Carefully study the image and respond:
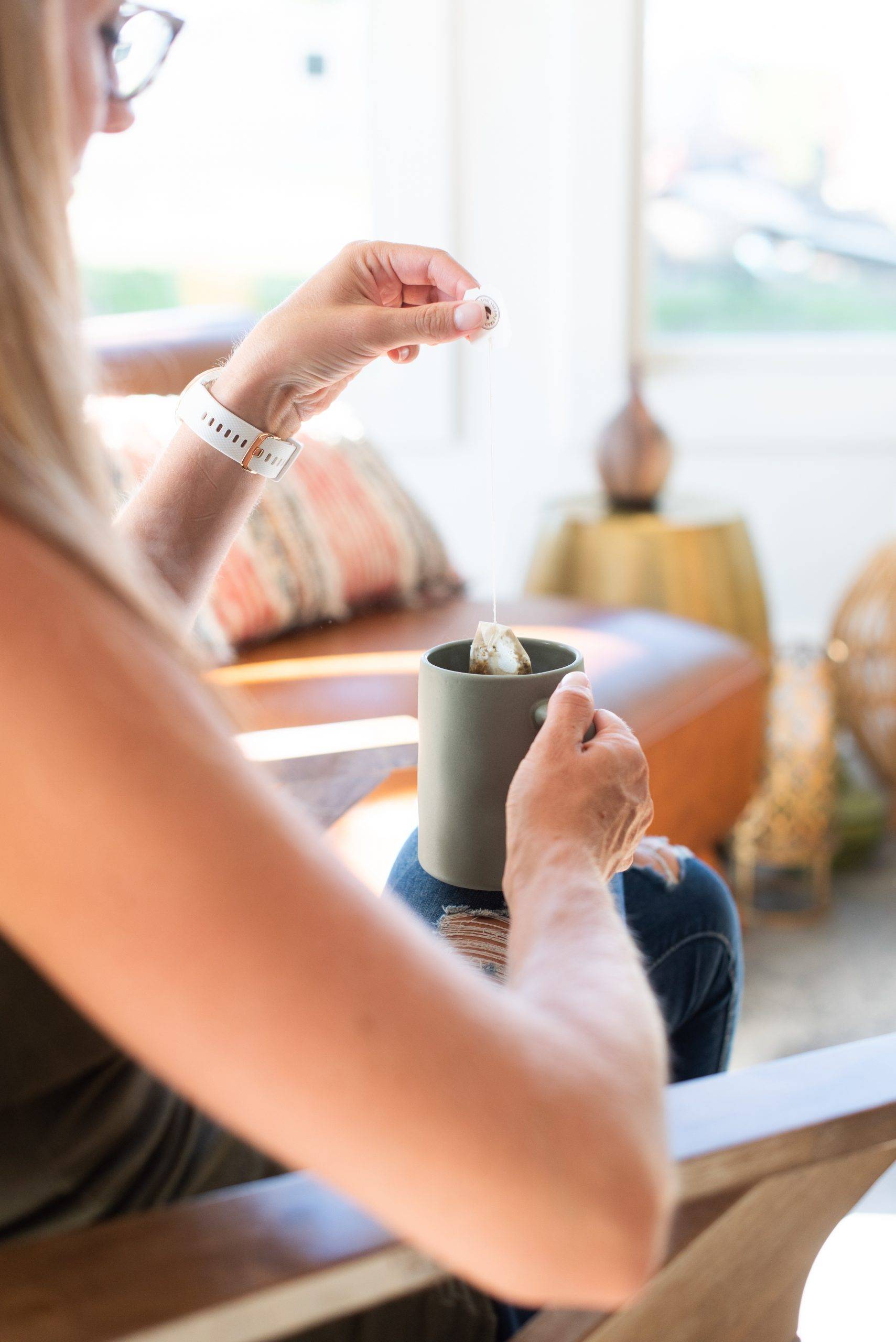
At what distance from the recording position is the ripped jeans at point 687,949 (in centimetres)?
85

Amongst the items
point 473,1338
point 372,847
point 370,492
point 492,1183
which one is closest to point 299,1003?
point 492,1183

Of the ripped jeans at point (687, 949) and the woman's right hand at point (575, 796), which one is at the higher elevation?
the woman's right hand at point (575, 796)

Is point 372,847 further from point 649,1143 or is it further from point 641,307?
point 641,307

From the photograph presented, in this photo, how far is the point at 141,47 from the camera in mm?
667

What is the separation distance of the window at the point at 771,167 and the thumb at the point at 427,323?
2.40m

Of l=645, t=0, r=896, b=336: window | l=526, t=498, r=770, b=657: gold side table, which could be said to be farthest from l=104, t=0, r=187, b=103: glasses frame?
l=645, t=0, r=896, b=336: window

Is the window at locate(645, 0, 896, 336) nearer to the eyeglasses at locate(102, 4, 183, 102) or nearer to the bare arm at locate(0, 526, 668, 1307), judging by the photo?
the eyeglasses at locate(102, 4, 183, 102)

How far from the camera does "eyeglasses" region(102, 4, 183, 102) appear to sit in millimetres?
643

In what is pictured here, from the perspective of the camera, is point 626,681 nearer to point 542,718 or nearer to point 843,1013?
point 843,1013

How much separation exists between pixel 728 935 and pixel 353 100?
2525 mm

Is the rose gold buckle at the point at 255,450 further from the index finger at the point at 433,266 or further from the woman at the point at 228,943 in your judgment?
the woman at the point at 228,943

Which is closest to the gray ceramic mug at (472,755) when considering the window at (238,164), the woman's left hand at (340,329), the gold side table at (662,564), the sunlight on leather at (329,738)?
the woman's left hand at (340,329)

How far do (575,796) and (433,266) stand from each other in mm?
403

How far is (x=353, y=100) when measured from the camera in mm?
2865
